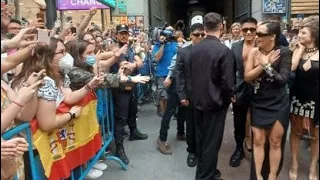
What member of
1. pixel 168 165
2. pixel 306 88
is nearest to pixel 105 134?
pixel 168 165

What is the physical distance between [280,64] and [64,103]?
2035 millimetres

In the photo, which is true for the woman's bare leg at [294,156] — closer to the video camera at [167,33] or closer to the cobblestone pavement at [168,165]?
the cobblestone pavement at [168,165]

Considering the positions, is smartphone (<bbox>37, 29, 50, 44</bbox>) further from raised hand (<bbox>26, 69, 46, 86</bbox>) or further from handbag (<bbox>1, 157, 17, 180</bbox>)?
handbag (<bbox>1, 157, 17, 180</bbox>)

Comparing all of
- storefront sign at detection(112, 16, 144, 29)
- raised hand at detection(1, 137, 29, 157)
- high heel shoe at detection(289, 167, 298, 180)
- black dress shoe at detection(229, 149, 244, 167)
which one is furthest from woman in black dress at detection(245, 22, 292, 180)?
storefront sign at detection(112, 16, 144, 29)

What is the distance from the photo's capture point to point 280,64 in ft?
11.7

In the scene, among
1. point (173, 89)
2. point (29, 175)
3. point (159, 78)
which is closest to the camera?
point (29, 175)

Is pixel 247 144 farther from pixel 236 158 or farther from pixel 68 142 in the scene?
pixel 68 142

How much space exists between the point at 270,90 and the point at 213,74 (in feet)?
1.89

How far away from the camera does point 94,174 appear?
4.35 metres

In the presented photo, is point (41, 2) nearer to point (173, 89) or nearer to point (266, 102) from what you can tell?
point (173, 89)

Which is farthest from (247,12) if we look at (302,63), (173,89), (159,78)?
(302,63)

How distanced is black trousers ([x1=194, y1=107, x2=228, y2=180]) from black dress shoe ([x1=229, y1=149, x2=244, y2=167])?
69cm

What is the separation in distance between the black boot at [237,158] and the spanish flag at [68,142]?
66.5 inches

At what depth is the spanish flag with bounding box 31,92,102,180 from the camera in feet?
9.41
